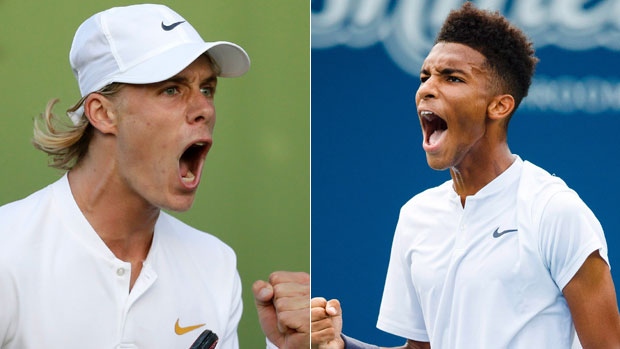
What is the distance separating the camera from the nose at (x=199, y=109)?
6.08 ft

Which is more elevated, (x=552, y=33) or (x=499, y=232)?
(x=552, y=33)

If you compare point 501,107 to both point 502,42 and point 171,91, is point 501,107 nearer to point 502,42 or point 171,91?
point 502,42

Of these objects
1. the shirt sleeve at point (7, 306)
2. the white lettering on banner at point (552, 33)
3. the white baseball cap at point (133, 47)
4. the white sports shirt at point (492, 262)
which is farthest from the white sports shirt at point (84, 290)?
the white lettering on banner at point (552, 33)

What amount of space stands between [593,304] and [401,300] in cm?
45

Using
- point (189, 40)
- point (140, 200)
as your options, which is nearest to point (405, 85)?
point (189, 40)

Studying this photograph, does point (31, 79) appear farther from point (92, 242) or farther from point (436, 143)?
point (436, 143)

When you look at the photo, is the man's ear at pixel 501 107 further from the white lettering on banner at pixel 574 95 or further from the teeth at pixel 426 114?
the teeth at pixel 426 114

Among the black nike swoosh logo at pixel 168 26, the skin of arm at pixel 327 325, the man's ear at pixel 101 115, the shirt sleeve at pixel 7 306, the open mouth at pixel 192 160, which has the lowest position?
the skin of arm at pixel 327 325

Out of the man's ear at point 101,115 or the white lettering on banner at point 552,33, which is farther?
the white lettering on banner at point 552,33

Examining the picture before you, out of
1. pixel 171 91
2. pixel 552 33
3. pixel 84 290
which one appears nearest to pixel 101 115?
pixel 171 91

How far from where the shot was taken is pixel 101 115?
1864 millimetres

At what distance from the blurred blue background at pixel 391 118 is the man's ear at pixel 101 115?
55 centimetres

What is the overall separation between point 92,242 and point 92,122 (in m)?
0.25

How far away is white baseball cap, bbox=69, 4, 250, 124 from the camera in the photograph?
1.80 metres
